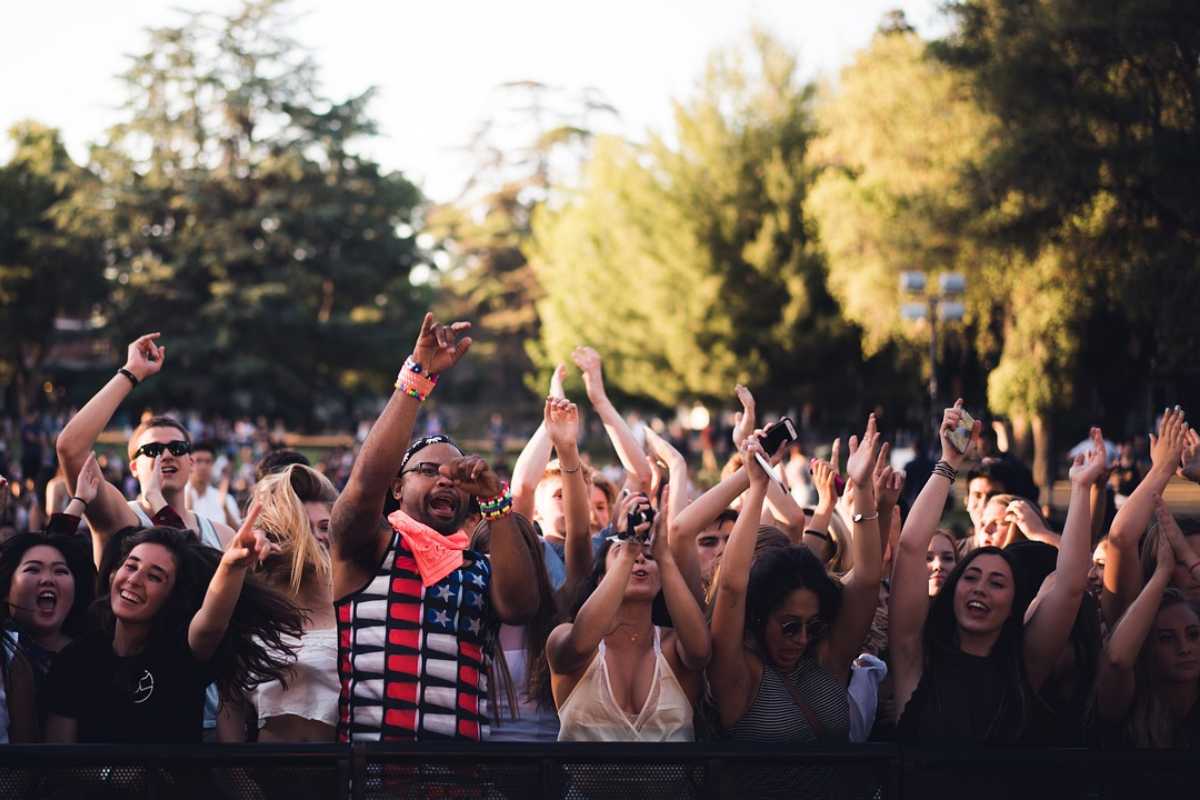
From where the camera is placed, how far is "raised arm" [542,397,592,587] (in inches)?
187

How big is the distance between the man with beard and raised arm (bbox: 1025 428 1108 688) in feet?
5.81

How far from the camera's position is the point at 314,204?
5850cm

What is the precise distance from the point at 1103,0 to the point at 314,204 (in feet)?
130

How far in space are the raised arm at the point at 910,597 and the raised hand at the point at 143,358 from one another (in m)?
2.89

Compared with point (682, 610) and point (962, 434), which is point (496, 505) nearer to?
point (682, 610)

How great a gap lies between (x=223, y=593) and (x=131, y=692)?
1.44 ft

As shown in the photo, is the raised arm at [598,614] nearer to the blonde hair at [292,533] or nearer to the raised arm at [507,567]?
the raised arm at [507,567]

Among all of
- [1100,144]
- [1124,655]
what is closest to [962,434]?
[1124,655]

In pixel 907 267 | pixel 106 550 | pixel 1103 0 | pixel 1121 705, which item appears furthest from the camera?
pixel 907 267

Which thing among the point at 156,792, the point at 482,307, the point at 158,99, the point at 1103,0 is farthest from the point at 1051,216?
the point at 482,307

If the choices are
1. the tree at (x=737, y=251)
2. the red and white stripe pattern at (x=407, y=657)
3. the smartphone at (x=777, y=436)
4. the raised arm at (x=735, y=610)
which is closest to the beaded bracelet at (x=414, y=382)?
the red and white stripe pattern at (x=407, y=657)

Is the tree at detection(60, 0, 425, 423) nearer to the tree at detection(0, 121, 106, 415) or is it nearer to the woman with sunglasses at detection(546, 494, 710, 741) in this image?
the tree at detection(0, 121, 106, 415)

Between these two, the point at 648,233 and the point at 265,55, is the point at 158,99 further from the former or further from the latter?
the point at 648,233

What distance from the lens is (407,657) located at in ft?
13.5
